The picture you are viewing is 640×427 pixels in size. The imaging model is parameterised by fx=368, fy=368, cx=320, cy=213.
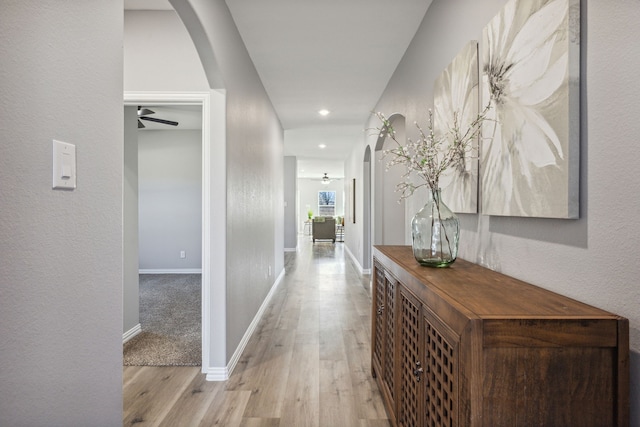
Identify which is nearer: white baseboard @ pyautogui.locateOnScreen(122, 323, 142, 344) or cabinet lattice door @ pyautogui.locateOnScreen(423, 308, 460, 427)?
cabinet lattice door @ pyautogui.locateOnScreen(423, 308, 460, 427)

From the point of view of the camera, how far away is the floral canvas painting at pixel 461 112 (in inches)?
69.5

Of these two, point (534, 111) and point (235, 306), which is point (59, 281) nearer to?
point (534, 111)

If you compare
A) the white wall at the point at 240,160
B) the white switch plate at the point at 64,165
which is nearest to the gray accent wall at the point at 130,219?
the white wall at the point at 240,160

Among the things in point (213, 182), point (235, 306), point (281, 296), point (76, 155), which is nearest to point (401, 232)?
point (281, 296)

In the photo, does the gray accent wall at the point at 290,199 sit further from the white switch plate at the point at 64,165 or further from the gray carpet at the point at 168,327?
the white switch plate at the point at 64,165

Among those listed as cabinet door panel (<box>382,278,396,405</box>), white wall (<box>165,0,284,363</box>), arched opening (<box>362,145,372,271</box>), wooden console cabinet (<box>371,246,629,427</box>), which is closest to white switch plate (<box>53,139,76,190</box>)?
wooden console cabinet (<box>371,246,629,427</box>)

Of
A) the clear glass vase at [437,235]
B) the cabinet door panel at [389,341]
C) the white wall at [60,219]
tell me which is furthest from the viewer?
the cabinet door panel at [389,341]

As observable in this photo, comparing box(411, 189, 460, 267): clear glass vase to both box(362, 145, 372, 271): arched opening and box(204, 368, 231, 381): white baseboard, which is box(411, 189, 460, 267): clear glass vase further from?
box(362, 145, 372, 271): arched opening

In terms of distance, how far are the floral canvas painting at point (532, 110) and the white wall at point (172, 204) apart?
5.76m

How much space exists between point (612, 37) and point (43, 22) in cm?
141

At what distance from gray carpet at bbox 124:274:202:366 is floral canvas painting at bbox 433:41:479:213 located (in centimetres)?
221

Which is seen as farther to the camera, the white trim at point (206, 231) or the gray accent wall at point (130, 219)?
the gray accent wall at point (130, 219)

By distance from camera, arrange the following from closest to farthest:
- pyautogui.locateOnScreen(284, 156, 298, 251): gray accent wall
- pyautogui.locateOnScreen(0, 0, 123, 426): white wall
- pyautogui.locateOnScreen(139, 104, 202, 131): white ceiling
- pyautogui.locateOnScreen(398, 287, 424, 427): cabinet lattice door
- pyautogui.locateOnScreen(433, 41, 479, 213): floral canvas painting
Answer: pyautogui.locateOnScreen(0, 0, 123, 426): white wall → pyautogui.locateOnScreen(398, 287, 424, 427): cabinet lattice door → pyautogui.locateOnScreen(433, 41, 479, 213): floral canvas painting → pyautogui.locateOnScreen(139, 104, 202, 131): white ceiling → pyautogui.locateOnScreen(284, 156, 298, 251): gray accent wall

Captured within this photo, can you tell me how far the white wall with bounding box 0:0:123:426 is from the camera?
765 mm
